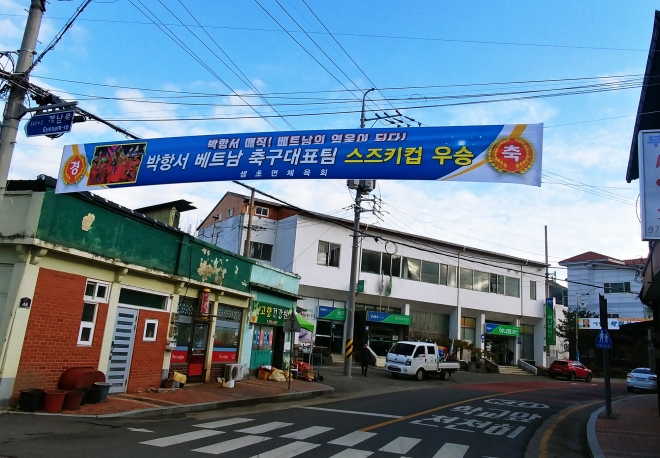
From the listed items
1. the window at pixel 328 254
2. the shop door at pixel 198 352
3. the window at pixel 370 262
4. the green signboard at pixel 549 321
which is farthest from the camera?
the green signboard at pixel 549 321

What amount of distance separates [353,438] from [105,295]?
7.44 m

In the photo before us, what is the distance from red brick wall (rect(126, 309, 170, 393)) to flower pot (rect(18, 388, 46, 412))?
3.66 m

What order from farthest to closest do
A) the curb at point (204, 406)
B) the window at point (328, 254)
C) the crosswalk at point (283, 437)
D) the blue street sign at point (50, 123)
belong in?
the window at point (328, 254)
the curb at point (204, 406)
the blue street sign at point (50, 123)
the crosswalk at point (283, 437)

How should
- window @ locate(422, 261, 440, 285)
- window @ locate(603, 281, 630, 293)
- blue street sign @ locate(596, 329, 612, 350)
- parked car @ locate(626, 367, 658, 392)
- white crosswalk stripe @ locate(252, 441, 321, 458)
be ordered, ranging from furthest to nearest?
window @ locate(603, 281, 630, 293) < window @ locate(422, 261, 440, 285) < parked car @ locate(626, 367, 658, 392) < blue street sign @ locate(596, 329, 612, 350) < white crosswalk stripe @ locate(252, 441, 321, 458)

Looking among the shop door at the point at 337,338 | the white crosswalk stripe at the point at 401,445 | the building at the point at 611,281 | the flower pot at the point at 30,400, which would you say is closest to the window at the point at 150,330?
the flower pot at the point at 30,400

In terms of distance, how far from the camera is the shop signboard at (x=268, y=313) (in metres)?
20.4

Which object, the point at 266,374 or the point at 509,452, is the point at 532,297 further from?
the point at 509,452

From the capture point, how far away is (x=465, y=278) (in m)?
43.4

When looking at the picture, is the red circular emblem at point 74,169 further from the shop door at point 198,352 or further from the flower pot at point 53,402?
the shop door at point 198,352

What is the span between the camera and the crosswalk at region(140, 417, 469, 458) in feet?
26.3

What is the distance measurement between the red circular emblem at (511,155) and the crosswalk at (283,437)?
5129 mm

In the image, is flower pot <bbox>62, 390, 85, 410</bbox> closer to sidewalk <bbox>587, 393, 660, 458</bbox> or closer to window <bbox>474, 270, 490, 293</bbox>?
sidewalk <bbox>587, 393, 660, 458</bbox>

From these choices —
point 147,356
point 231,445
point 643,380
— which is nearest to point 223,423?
point 231,445

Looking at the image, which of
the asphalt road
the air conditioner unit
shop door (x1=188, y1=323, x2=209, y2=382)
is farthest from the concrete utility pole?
the air conditioner unit
